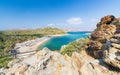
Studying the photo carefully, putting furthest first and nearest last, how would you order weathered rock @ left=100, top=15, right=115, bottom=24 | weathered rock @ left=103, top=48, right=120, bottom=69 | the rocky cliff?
weathered rock @ left=100, top=15, right=115, bottom=24, the rocky cliff, weathered rock @ left=103, top=48, right=120, bottom=69

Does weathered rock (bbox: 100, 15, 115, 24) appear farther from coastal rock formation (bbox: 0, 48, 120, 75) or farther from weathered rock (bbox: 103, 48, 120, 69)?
coastal rock formation (bbox: 0, 48, 120, 75)

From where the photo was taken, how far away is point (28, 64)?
16156 millimetres

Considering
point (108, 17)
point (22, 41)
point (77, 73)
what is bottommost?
point (22, 41)

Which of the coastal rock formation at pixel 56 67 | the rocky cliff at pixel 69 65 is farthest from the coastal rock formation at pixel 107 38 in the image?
the coastal rock formation at pixel 56 67

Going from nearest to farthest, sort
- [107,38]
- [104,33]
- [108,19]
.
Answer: [107,38], [104,33], [108,19]

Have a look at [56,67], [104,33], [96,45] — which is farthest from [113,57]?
[96,45]

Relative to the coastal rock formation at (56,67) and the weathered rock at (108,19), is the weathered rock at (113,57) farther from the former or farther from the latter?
the weathered rock at (108,19)

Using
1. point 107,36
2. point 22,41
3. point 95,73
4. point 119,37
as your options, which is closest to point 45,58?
point 95,73

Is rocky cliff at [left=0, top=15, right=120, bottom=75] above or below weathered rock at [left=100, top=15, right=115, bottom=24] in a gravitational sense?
below

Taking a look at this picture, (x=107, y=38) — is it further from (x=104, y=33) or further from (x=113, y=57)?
(x=113, y=57)

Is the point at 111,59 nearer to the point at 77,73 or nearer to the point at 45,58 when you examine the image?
the point at 77,73

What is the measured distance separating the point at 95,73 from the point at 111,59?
2016 millimetres

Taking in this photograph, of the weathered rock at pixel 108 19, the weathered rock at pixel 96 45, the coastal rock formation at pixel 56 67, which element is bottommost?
the coastal rock formation at pixel 56 67

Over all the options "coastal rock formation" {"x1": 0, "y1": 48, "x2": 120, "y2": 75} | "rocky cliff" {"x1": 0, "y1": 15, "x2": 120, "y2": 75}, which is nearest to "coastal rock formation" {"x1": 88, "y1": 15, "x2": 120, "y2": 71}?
"rocky cliff" {"x1": 0, "y1": 15, "x2": 120, "y2": 75}
